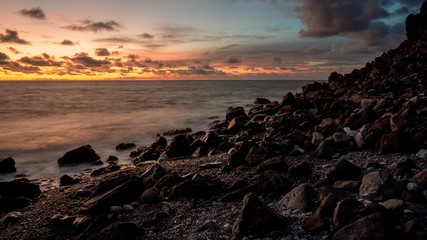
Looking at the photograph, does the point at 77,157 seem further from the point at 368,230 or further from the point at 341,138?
the point at 368,230

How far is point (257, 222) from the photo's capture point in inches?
117

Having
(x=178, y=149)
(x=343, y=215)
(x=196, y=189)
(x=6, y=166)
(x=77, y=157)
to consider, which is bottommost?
(x=6, y=166)

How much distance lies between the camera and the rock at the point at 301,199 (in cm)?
338

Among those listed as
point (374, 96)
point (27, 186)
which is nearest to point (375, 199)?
point (27, 186)

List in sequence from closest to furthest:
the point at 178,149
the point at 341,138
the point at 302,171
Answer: the point at 302,171 → the point at 341,138 → the point at 178,149

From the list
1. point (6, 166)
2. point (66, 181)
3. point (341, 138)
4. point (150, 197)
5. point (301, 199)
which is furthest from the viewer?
point (6, 166)

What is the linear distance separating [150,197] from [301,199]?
2.51 m

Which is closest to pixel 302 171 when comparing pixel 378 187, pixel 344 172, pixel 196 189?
pixel 344 172

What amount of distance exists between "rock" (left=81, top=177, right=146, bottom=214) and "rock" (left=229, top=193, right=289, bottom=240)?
2.40 m

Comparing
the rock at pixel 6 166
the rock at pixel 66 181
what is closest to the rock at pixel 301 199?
the rock at pixel 66 181

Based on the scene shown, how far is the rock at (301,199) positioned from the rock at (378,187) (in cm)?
61

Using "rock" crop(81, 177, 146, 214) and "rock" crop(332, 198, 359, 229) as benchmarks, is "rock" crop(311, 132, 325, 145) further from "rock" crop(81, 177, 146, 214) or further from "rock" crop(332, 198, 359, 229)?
"rock" crop(81, 177, 146, 214)

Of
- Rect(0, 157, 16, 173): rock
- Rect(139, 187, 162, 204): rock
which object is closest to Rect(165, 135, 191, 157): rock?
Rect(139, 187, 162, 204): rock

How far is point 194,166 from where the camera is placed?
651 centimetres
